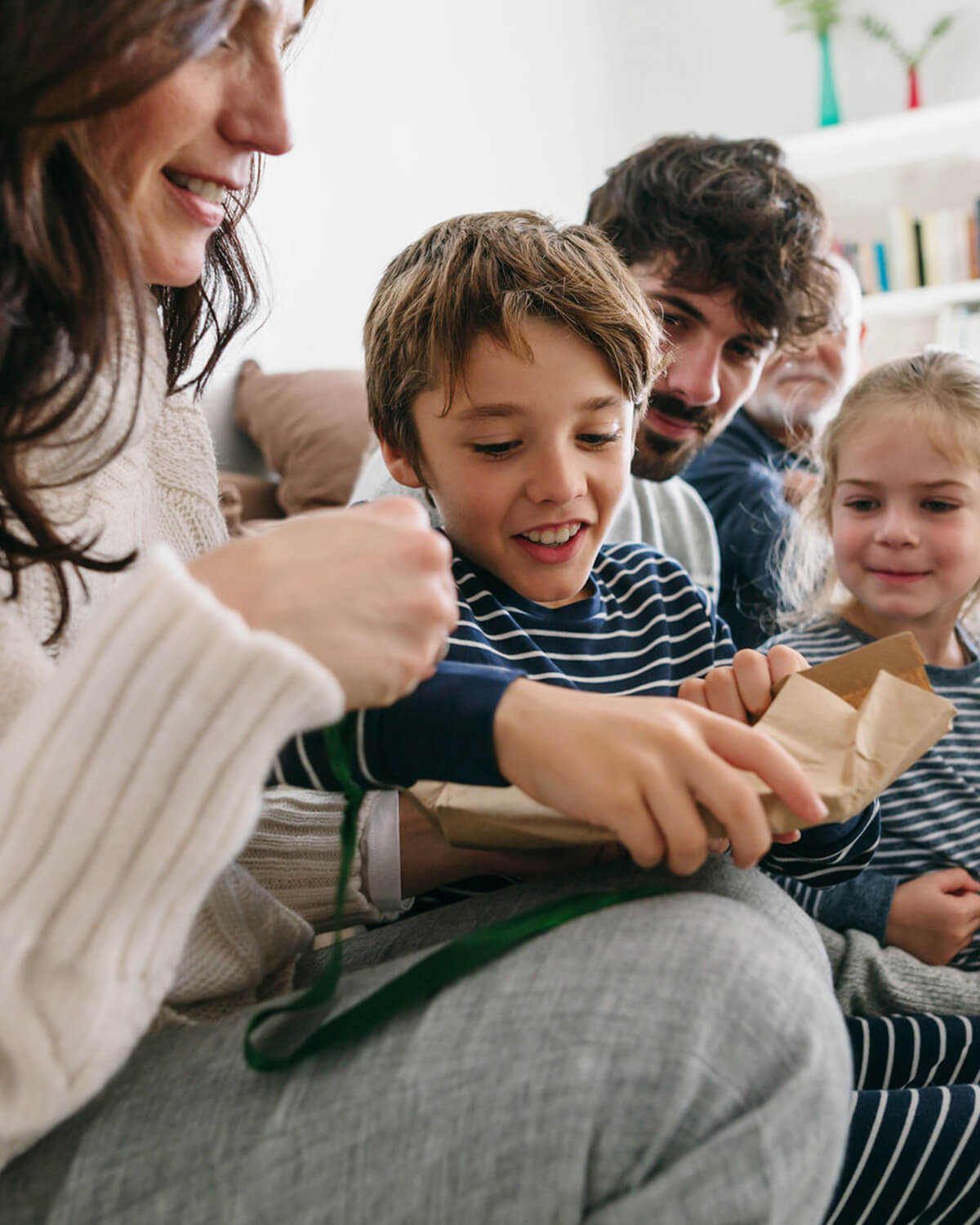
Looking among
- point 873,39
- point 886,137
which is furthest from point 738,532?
point 873,39

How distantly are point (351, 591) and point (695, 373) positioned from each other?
1025 millimetres

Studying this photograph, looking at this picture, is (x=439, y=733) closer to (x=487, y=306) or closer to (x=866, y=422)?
(x=487, y=306)

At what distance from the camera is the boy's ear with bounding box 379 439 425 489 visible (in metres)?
1.06

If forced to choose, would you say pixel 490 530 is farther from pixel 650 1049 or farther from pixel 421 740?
pixel 650 1049

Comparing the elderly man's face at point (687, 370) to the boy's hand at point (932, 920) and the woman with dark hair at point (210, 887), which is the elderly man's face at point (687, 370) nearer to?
the boy's hand at point (932, 920)

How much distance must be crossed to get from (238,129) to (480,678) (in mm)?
409

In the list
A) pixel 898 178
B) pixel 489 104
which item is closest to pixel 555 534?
pixel 489 104

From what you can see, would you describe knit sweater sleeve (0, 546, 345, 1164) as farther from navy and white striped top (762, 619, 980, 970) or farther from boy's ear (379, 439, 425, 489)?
navy and white striped top (762, 619, 980, 970)

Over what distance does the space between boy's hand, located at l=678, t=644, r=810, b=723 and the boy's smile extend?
21 cm

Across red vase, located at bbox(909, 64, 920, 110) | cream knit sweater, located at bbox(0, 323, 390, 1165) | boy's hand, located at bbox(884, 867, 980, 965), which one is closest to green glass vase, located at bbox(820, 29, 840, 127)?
red vase, located at bbox(909, 64, 920, 110)

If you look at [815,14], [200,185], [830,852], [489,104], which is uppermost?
[815,14]

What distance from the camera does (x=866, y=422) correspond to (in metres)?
1.39

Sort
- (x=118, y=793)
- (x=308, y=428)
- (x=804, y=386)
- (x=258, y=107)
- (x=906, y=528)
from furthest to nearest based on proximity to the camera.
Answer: (x=308, y=428) → (x=804, y=386) → (x=906, y=528) → (x=258, y=107) → (x=118, y=793)

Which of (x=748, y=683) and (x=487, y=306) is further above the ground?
(x=487, y=306)
